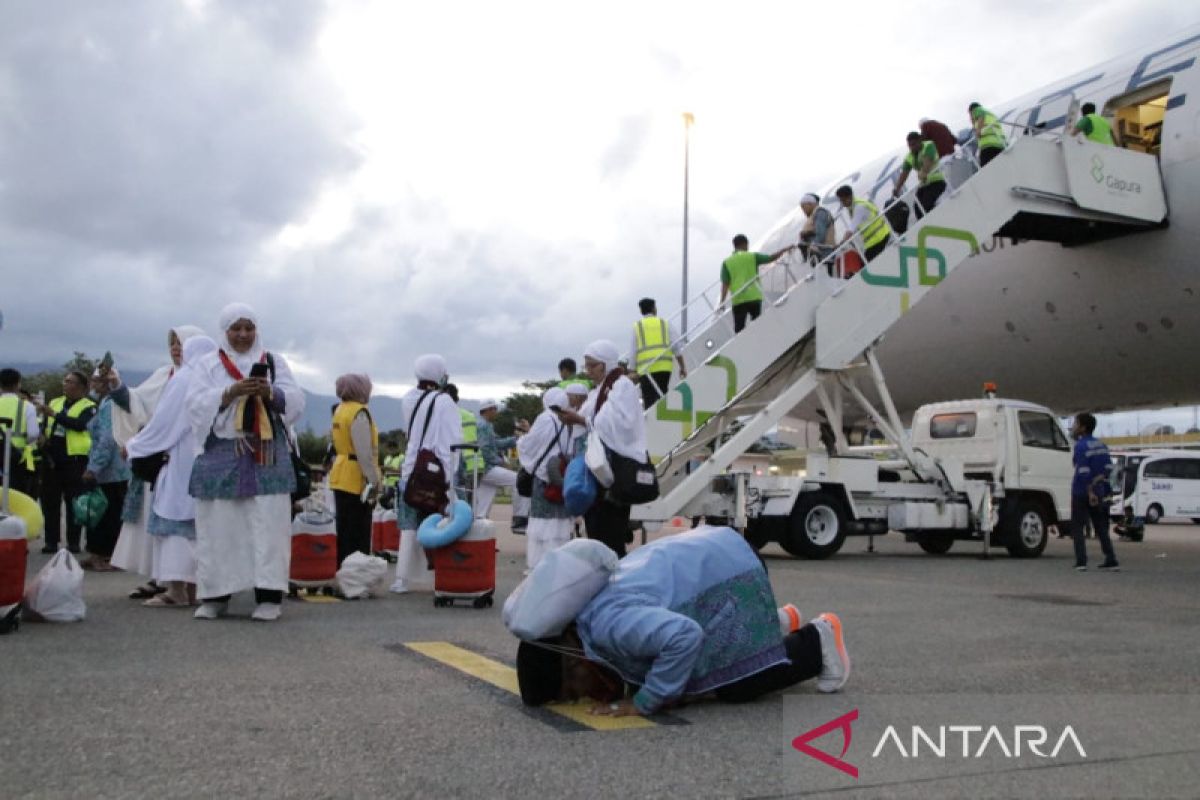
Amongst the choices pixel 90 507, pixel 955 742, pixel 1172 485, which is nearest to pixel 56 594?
pixel 90 507

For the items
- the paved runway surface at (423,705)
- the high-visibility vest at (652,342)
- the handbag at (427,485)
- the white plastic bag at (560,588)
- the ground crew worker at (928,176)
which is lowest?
the paved runway surface at (423,705)

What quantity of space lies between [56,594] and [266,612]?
41.1 inches

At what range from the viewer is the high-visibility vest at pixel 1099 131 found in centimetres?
1211

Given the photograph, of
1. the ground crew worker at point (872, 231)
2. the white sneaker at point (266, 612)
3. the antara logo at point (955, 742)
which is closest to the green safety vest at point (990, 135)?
the ground crew worker at point (872, 231)

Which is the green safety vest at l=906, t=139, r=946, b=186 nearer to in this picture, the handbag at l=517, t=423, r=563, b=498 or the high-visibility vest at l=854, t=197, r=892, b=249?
the high-visibility vest at l=854, t=197, r=892, b=249

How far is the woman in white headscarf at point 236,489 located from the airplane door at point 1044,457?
32.3ft

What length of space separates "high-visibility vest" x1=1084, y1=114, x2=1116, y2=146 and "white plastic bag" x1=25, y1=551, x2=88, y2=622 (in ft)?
36.1

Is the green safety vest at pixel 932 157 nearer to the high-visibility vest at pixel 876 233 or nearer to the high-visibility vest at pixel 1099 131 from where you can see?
the high-visibility vest at pixel 876 233

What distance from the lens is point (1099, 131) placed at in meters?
12.2

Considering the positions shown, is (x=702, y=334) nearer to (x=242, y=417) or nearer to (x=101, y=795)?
(x=242, y=417)

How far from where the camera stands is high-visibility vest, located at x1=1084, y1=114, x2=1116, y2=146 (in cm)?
1211

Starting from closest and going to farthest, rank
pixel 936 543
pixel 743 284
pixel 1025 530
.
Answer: pixel 743 284, pixel 1025 530, pixel 936 543

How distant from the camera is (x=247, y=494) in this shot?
19.5 feet

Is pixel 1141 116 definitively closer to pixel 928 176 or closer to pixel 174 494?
pixel 928 176
